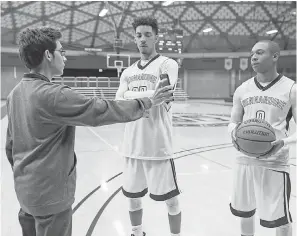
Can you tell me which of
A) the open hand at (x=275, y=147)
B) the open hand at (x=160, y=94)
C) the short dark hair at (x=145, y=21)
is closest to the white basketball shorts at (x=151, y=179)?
the open hand at (x=275, y=147)

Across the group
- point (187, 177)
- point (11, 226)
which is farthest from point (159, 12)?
point (11, 226)

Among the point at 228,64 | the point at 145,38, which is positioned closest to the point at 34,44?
the point at 145,38

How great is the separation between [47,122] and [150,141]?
1237 mm

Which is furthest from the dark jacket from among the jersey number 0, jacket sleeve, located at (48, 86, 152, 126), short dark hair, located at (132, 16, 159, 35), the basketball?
short dark hair, located at (132, 16, 159, 35)

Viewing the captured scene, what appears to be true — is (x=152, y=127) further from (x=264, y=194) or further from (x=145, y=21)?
(x=264, y=194)

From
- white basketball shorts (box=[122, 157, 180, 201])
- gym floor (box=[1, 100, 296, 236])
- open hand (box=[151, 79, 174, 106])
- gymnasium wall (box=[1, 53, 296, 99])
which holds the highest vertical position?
gymnasium wall (box=[1, 53, 296, 99])

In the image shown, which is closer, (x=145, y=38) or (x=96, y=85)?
(x=145, y=38)

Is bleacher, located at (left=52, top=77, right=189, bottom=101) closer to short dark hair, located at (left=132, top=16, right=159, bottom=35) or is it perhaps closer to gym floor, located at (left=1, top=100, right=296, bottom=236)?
gym floor, located at (left=1, top=100, right=296, bottom=236)

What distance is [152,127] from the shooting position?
2709mm

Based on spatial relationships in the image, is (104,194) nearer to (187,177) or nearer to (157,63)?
(187,177)

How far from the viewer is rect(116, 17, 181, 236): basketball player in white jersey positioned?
2.68m

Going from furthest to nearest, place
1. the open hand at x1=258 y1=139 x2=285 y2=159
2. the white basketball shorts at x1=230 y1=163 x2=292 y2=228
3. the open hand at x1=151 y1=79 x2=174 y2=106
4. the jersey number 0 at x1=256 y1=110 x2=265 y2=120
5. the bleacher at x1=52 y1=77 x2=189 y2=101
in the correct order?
the bleacher at x1=52 y1=77 x2=189 y2=101 → the jersey number 0 at x1=256 y1=110 x2=265 y2=120 → the white basketball shorts at x1=230 y1=163 x2=292 y2=228 → the open hand at x1=258 y1=139 x2=285 y2=159 → the open hand at x1=151 y1=79 x2=174 y2=106

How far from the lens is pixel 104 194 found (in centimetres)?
413

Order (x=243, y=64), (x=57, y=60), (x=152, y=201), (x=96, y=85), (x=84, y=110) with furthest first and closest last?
(x=243, y=64) → (x=96, y=85) → (x=152, y=201) → (x=57, y=60) → (x=84, y=110)
